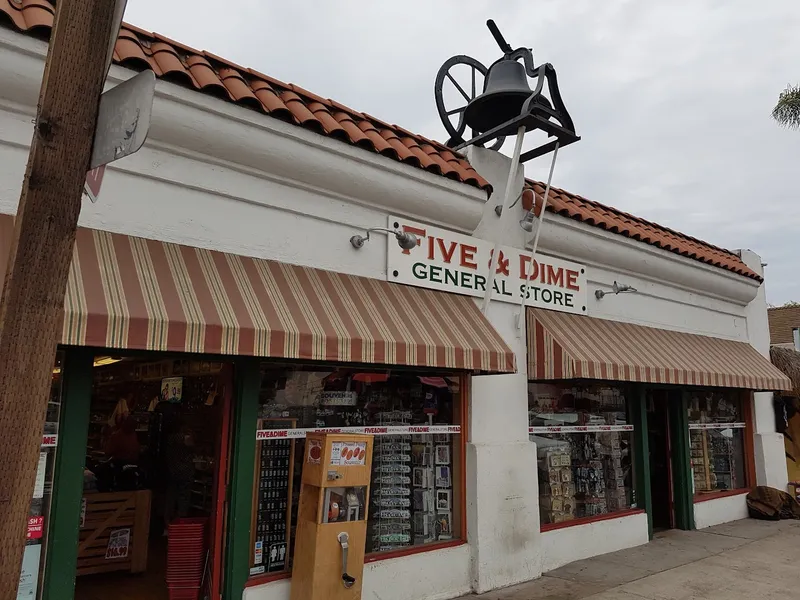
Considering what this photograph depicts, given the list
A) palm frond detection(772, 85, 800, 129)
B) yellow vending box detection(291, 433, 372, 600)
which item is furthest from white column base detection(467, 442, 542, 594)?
palm frond detection(772, 85, 800, 129)

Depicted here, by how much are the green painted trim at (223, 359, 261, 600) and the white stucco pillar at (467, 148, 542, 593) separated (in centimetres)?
252

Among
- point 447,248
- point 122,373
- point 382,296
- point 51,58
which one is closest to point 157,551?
point 122,373

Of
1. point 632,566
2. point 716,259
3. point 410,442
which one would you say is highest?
point 716,259

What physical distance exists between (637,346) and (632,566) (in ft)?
9.07

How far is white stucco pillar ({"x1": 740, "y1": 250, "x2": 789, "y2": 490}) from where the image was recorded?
1120 centimetres

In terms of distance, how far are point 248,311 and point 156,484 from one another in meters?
4.74

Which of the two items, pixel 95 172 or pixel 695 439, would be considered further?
pixel 695 439

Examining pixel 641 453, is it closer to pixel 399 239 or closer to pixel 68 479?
pixel 399 239

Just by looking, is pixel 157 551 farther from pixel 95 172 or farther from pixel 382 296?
pixel 95 172

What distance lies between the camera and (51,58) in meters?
2.20

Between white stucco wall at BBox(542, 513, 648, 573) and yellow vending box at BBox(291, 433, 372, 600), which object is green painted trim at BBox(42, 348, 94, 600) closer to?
yellow vending box at BBox(291, 433, 372, 600)

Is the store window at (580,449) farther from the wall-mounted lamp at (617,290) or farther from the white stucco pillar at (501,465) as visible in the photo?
the wall-mounted lamp at (617,290)

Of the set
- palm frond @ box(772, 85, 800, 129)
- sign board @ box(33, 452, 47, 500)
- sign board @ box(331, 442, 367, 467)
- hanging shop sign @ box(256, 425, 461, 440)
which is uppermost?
palm frond @ box(772, 85, 800, 129)

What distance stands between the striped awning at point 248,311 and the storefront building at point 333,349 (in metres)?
0.02
